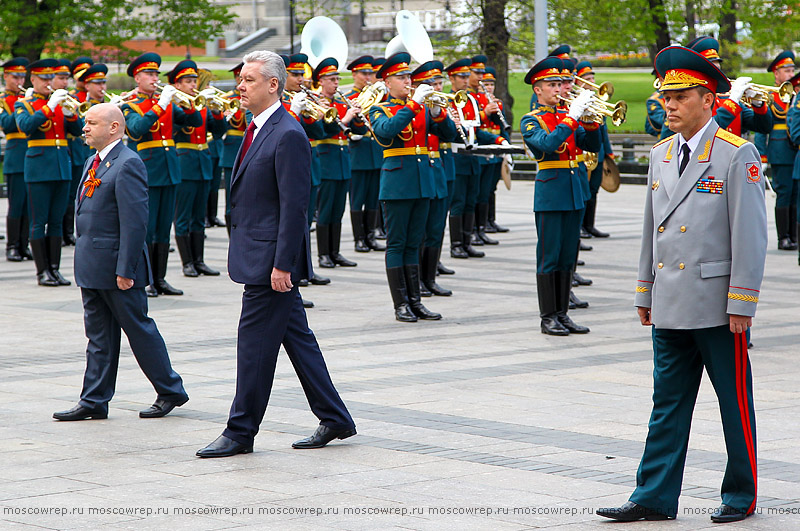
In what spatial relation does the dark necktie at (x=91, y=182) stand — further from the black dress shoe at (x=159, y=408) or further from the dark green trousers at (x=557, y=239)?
the dark green trousers at (x=557, y=239)

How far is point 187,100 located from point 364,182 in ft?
11.1

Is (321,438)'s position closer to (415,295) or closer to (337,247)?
(415,295)

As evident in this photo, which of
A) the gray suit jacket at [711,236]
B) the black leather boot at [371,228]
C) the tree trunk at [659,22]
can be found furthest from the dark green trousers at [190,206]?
the tree trunk at [659,22]

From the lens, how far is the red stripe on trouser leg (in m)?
5.39

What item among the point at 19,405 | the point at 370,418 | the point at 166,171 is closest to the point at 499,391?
the point at 370,418

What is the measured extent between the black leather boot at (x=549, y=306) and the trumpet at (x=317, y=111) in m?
3.76

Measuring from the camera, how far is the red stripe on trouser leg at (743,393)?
5.39 meters

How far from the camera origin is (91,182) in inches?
298

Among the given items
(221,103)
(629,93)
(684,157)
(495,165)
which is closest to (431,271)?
(221,103)

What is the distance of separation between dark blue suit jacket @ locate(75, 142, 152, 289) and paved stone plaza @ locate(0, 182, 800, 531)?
32.9 inches

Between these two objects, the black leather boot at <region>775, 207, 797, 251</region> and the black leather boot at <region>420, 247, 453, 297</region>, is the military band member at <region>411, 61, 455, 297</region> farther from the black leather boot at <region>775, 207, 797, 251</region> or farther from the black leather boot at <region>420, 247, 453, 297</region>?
the black leather boot at <region>775, 207, 797, 251</region>

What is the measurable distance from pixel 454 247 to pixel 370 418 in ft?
26.5

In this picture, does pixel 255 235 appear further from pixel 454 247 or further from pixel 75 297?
pixel 454 247

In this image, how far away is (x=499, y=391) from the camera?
26.7 ft
